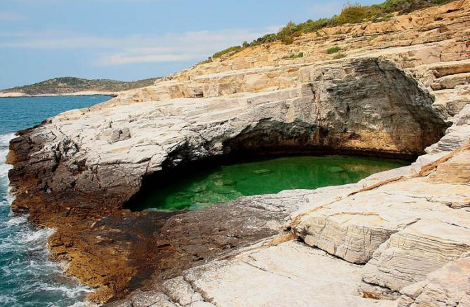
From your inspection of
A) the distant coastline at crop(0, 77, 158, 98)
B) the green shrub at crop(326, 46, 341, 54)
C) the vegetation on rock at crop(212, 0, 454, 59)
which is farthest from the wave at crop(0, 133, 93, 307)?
the distant coastline at crop(0, 77, 158, 98)

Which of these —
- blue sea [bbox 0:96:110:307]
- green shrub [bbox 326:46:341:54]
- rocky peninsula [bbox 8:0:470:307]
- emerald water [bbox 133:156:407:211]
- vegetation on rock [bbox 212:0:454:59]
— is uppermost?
vegetation on rock [bbox 212:0:454:59]

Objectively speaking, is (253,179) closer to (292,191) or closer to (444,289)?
(292,191)

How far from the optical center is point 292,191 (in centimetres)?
1553

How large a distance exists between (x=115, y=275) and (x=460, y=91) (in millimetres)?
16119

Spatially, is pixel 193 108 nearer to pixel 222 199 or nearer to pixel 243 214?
pixel 222 199

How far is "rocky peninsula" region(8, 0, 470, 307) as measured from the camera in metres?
7.21

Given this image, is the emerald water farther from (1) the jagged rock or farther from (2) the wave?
(1) the jagged rock

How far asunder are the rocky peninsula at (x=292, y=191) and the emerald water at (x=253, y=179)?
3.15 feet

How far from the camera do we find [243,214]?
1397cm

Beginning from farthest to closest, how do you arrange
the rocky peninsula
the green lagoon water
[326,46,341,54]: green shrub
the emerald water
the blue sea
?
[326,46,341,54]: green shrub < the emerald water < the green lagoon water < the blue sea < the rocky peninsula

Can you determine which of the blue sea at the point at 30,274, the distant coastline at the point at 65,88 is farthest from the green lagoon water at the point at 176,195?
the distant coastline at the point at 65,88

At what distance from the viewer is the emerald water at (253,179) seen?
18672 millimetres

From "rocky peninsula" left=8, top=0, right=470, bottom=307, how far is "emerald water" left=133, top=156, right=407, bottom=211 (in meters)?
0.96

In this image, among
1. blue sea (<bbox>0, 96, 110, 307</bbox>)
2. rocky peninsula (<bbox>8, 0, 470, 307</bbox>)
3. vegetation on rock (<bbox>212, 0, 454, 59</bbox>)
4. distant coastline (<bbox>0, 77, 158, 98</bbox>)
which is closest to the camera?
rocky peninsula (<bbox>8, 0, 470, 307</bbox>)
